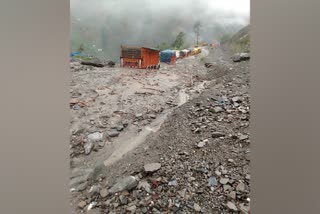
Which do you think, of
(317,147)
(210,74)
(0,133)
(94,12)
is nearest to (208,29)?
(210,74)

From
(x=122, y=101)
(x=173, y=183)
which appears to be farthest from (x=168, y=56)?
(x=173, y=183)

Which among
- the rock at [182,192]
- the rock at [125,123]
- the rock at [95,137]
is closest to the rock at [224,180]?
the rock at [182,192]

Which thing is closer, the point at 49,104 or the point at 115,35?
the point at 49,104

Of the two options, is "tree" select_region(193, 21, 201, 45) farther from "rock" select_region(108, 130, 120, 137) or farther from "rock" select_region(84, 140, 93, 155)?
"rock" select_region(84, 140, 93, 155)

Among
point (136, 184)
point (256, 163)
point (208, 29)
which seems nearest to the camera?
point (256, 163)

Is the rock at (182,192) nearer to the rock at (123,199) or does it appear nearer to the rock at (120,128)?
the rock at (123,199)

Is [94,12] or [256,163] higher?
[94,12]

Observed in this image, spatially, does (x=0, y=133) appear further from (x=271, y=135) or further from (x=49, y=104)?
(x=271, y=135)
